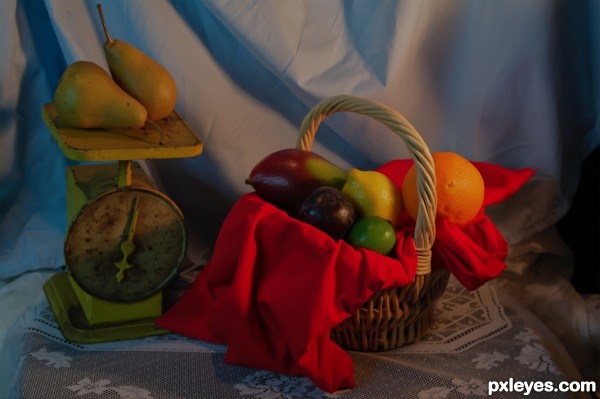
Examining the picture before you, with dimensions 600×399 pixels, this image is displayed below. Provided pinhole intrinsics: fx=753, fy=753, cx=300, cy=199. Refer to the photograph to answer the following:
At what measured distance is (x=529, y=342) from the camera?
3.78 ft

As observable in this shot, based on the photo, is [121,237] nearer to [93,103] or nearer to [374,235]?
[93,103]

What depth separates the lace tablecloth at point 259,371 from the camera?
3.35ft

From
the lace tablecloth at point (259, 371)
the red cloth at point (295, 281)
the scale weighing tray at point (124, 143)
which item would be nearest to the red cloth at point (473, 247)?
the red cloth at point (295, 281)

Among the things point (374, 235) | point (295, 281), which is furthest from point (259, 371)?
point (374, 235)

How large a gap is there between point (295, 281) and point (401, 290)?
0.16 metres

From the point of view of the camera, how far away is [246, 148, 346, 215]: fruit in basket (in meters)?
1.10

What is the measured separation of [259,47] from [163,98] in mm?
215

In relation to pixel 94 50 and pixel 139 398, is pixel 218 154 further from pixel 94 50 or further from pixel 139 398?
pixel 139 398

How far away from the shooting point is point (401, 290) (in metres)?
1.06

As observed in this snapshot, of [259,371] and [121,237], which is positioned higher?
[121,237]

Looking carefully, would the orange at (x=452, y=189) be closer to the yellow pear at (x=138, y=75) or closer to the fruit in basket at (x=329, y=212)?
the fruit in basket at (x=329, y=212)

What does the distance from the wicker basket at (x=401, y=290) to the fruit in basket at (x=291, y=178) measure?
3.7 inches
